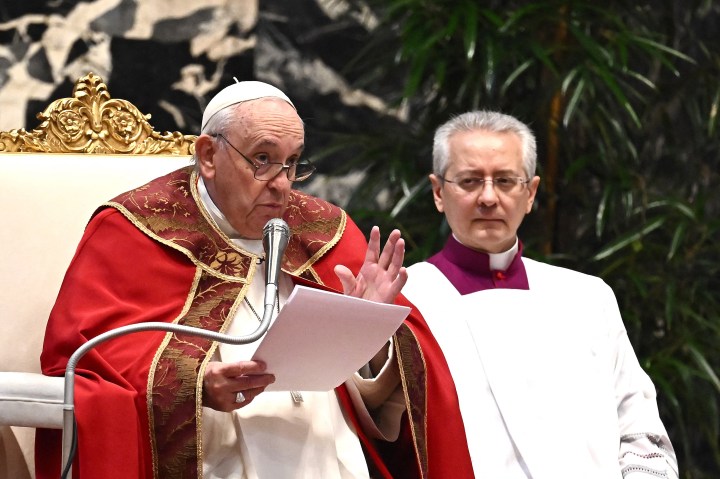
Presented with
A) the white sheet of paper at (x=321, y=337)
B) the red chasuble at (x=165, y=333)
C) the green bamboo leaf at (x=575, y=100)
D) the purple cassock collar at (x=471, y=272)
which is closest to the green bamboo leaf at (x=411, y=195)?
the green bamboo leaf at (x=575, y=100)

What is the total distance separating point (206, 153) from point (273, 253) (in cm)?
87

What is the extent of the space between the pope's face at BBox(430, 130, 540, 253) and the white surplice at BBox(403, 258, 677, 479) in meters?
0.18

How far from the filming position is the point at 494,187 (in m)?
4.01

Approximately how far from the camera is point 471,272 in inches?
162

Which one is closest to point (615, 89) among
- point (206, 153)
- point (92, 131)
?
point (206, 153)

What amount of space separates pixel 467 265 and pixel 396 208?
45.6 inches

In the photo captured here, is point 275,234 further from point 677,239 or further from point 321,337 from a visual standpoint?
point 677,239

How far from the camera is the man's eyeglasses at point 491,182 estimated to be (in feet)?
13.2

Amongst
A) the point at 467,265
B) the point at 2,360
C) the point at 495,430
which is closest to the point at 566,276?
the point at 467,265

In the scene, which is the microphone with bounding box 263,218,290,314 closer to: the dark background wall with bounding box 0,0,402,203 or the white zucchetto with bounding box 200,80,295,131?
the white zucchetto with bounding box 200,80,295,131

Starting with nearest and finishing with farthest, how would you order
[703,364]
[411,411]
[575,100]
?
[411,411] < [575,100] < [703,364]

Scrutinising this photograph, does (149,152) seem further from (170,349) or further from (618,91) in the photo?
(618,91)

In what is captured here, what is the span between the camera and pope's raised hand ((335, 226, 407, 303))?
337cm

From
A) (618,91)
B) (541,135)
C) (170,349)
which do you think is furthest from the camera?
(541,135)
